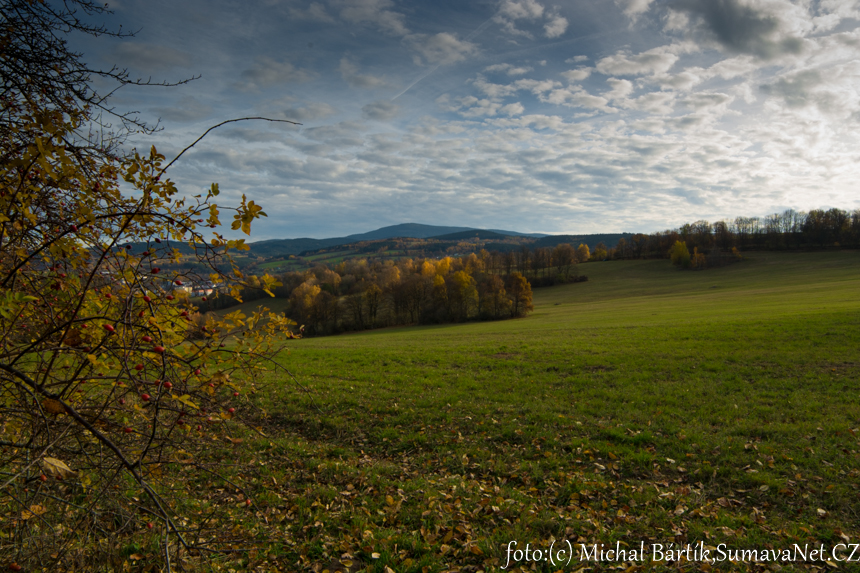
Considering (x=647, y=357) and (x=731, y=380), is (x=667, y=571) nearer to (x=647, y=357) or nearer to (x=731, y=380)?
(x=731, y=380)

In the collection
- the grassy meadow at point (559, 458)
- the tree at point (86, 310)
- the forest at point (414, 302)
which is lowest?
the forest at point (414, 302)

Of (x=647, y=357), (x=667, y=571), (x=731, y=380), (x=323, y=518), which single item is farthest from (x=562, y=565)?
(x=647, y=357)

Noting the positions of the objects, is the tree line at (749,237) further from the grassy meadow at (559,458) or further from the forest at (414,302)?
the grassy meadow at (559,458)

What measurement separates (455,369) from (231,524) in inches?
430

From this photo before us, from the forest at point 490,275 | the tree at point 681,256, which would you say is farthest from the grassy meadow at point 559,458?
the tree at point 681,256

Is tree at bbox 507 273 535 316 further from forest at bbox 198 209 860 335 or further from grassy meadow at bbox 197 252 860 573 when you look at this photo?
grassy meadow at bbox 197 252 860 573

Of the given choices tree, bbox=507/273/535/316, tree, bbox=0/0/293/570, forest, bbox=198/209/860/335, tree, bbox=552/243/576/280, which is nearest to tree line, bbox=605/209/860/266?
forest, bbox=198/209/860/335

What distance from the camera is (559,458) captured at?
838 centimetres

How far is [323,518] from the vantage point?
6.30m

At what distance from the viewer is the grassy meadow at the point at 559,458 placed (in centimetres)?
570

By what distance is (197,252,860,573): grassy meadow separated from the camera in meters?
5.70

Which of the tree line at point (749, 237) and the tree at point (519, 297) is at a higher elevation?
the tree line at point (749, 237)

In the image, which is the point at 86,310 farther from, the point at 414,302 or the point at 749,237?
the point at 749,237

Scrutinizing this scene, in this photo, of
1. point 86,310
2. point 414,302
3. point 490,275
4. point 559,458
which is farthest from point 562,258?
point 86,310
